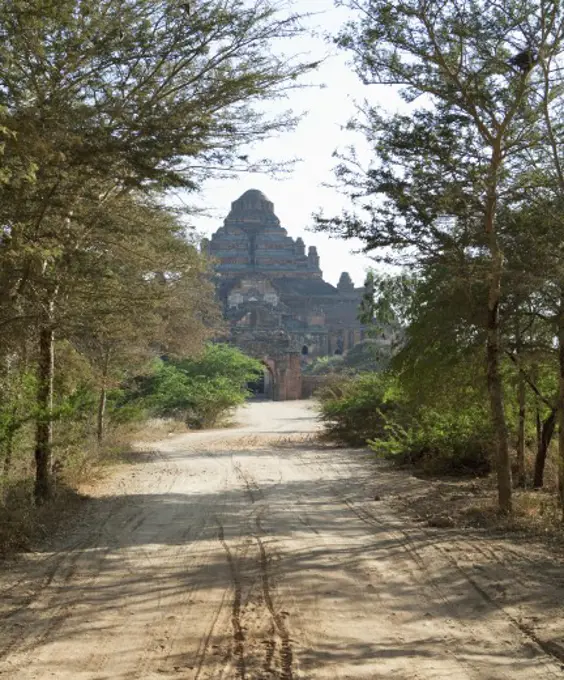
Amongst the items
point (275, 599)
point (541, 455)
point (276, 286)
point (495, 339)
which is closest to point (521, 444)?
point (541, 455)

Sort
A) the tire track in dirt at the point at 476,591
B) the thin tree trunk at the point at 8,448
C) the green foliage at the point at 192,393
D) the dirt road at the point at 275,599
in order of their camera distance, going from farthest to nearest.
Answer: the green foliage at the point at 192,393
the thin tree trunk at the point at 8,448
the tire track in dirt at the point at 476,591
the dirt road at the point at 275,599

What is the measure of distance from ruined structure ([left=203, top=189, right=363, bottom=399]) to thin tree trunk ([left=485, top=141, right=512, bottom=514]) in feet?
172

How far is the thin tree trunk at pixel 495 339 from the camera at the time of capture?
10.3 metres

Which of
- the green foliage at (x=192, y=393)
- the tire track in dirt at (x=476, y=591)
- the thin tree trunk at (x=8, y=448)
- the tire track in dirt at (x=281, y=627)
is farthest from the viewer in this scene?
the green foliage at (x=192, y=393)

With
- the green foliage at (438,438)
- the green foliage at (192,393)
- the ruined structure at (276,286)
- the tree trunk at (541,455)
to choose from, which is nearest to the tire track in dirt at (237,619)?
the green foliage at (438,438)

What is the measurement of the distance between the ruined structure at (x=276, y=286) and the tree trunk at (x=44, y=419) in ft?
168

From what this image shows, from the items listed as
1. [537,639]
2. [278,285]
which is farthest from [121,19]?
[278,285]

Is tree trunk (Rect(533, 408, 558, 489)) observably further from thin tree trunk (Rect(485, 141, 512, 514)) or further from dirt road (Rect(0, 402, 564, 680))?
dirt road (Rect(0, 402, 564, 680))

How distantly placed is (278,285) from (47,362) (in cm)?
6683

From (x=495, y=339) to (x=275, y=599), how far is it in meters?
5.21

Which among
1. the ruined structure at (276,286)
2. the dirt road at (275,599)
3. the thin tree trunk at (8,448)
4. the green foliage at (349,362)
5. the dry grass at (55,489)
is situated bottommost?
the dirt road at (275,599)

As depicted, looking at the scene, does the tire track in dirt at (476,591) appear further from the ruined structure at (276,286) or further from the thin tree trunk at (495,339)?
the ruined structure at (276,286)

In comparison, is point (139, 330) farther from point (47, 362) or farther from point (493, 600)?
point (493, 600)

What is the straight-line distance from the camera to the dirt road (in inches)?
200
